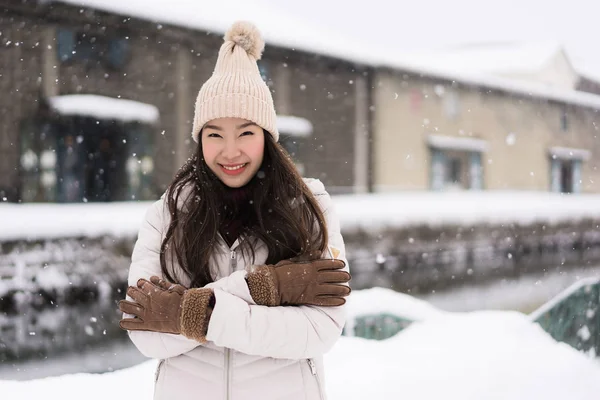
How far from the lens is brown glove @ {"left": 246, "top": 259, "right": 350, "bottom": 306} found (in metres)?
1.34

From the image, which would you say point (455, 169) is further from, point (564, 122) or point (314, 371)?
point (314, 371)

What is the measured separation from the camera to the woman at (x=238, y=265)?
4.30 ft

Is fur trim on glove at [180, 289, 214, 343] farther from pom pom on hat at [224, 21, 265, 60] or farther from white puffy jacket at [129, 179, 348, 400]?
pom pom on hat at [224, 21, 265, 60]

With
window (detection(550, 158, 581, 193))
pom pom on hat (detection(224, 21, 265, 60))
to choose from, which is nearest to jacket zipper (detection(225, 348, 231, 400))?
pom pom on hat (detection(224, 21, 265, 60))

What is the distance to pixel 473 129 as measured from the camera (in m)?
17.0

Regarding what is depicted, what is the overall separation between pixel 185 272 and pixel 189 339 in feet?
0.66

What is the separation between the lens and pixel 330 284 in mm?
1380

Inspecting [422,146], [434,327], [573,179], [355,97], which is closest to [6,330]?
[434,327]

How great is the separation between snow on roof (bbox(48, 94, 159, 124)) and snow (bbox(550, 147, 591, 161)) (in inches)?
560

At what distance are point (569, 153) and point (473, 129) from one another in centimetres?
499

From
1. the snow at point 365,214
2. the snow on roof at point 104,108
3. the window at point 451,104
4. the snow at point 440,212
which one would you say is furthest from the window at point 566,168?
the snow on roof at point 104,108

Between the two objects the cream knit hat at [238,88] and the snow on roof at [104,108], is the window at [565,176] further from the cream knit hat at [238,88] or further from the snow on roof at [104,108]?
the cream knit hat at [238,88]

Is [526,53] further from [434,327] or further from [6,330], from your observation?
[6,330]

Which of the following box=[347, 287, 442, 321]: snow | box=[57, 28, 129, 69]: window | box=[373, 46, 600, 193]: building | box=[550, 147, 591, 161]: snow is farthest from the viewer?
box=[550, 147, 591, 161]: snow
